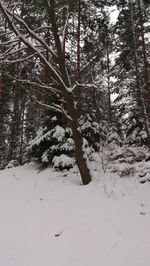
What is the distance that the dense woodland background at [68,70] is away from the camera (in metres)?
8.00

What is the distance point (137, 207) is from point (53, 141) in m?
A: 4.36

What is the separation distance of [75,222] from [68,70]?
788 cm

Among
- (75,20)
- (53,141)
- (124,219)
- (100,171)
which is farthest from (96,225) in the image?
(75,20)

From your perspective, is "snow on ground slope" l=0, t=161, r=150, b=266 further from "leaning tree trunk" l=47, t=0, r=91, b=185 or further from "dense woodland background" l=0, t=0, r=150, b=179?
"dense woodland background" l=0, t=0, r=150, b=179

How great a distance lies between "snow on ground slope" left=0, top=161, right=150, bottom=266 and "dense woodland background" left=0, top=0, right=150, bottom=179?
1682 mm

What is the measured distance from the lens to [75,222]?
584cm

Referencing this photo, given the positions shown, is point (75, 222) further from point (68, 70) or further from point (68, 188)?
point (68, 70)

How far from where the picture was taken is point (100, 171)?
8.84 m

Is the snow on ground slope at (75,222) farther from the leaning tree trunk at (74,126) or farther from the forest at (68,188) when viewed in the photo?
the leaning tree trunk at (74,126)

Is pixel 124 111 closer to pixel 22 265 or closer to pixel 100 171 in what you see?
pixel 100 171

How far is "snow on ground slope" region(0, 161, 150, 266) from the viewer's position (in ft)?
15.4

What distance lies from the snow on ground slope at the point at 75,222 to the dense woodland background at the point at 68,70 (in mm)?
1682

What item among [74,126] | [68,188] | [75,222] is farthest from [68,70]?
[75,222]

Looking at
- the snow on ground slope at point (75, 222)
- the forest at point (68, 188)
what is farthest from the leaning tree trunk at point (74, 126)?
the snow on ground slope at point (75, 222)
